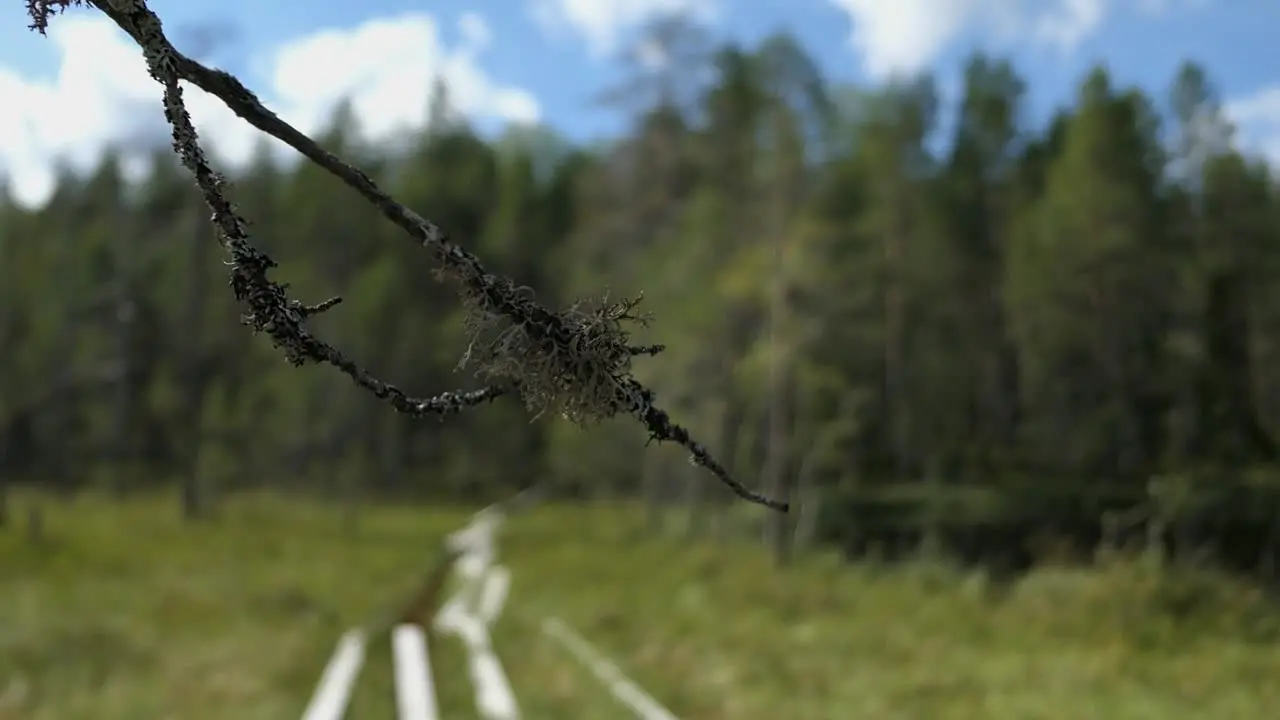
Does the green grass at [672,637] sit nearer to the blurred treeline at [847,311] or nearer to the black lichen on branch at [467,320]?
the blurred treeline at [847,311]

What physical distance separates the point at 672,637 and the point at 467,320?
11.1 meters

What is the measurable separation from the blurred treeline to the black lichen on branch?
41.2 ft

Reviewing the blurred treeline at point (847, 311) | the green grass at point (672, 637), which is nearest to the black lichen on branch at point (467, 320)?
the green grass at point (672, 637)

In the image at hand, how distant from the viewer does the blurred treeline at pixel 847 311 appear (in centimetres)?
2156

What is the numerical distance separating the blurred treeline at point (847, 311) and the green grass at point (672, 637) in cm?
292

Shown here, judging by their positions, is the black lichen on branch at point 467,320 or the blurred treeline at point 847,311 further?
the blurred treeline at point 847,311

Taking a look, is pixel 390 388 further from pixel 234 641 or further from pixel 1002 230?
pixel 1002 230

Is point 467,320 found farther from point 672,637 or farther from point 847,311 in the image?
point 847,311

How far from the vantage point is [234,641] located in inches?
458

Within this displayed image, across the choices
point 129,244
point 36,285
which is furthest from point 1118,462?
point 36,285

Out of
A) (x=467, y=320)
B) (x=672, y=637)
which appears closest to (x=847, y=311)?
(x=672, y=637)

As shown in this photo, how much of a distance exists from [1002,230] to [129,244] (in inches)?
1144

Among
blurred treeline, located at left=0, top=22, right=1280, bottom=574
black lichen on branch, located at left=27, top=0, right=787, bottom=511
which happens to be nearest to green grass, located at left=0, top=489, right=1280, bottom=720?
blurred treeline, located at left=0, top=22, right=1280, bottom=574

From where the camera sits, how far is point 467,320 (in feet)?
6.01
